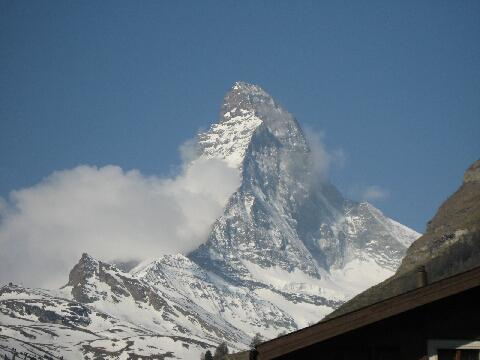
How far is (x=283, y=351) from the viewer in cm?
1844

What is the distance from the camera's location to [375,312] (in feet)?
60.0

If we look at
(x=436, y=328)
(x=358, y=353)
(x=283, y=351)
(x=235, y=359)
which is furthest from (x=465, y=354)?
(x=235, y=359)

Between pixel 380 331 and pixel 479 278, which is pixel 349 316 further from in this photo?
pixel 479 278

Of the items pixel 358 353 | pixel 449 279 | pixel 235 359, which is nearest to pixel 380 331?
pixel 358 353

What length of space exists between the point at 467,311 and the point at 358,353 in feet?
7.61

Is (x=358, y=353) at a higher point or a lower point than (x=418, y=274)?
lower

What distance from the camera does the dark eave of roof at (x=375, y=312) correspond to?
18188mm

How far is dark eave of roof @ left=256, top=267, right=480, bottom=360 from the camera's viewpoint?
18.2 m

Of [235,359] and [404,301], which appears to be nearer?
[404,301]

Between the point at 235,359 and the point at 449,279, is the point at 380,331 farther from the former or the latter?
the point at 235,359

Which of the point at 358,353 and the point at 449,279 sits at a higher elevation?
the point at 449,279

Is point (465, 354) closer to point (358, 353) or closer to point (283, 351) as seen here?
point (358, 353)

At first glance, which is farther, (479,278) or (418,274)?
(418,274)

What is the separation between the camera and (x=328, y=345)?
738 inches
